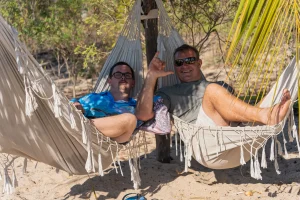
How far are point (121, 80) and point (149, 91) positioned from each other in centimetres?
31

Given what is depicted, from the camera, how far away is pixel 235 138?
252cm

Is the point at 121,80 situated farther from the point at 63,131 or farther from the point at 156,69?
the point at 63,131

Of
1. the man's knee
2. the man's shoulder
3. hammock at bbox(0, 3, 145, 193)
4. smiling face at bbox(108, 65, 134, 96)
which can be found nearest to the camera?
hammock at bbox(0, 3, 145, 193)

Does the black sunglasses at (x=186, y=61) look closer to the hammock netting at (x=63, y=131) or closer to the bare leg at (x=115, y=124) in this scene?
the hammock netting at (x=63, y=131)

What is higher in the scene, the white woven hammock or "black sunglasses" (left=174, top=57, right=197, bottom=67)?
"black sunglasses" (left=174, top=57, right=197, bottom=67)

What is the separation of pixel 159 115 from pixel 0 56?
3.22ft

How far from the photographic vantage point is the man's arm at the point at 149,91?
8.96 ft

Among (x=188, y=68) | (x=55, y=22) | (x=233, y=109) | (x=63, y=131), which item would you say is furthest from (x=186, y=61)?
(x=55, y=22)

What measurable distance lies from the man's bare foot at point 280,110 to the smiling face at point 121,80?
0.91m

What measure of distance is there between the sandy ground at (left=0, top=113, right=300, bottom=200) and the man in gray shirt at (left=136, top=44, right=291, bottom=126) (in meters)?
0.45

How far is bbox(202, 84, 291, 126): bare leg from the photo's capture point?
8.00 ft

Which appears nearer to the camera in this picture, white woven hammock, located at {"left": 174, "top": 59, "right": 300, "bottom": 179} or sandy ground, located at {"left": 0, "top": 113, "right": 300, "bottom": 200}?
white woven hammock, located at {"left": 174, "top": 59, "right": 300, "bottom": 179}

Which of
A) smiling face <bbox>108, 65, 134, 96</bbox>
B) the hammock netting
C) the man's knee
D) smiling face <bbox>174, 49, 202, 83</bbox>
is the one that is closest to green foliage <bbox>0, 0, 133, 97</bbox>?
smiling face <bbox>108, 65, 134, 96</bbox>

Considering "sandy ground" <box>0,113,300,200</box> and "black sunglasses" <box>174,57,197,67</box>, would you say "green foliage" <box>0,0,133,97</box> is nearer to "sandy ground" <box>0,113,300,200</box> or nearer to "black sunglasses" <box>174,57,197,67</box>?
"sandy ground" <box>0,113,300,200</box>
